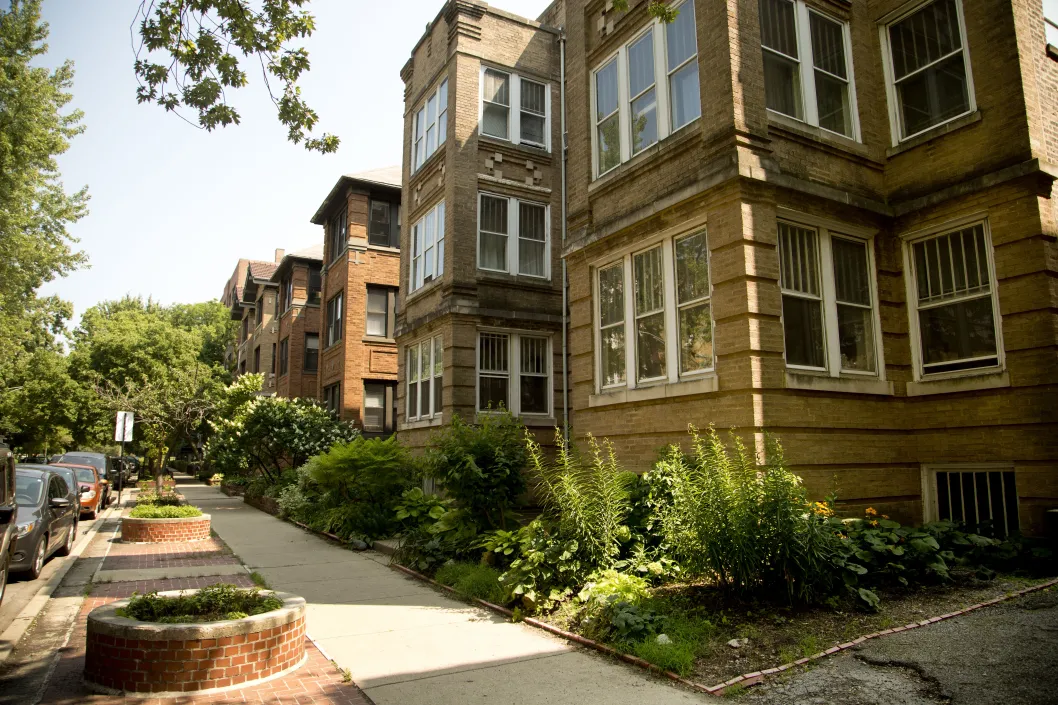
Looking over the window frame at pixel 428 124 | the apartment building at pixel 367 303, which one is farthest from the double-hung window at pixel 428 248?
the apartment building at pixel 367 303

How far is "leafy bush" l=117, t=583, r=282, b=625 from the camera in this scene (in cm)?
578

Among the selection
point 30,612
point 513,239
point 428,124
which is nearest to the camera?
point 30,612

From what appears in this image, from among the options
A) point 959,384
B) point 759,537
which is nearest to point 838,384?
point 959,384

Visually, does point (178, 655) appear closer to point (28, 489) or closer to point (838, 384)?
point (838, 384)

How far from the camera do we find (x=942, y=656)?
17.5 feet

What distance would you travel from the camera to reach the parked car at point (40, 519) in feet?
33.3

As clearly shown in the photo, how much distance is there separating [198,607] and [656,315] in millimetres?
7312

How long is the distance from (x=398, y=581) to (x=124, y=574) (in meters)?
4.41

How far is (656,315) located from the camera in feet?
35.4

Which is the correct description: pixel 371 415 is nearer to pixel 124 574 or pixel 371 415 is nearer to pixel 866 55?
pixel 124 574

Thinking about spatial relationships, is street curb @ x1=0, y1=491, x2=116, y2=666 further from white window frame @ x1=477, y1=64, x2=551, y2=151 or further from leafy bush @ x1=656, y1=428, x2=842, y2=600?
white window frame @ x1=477, y1=64, x2=551, y2=151

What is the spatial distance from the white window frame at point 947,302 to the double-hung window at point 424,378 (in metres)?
10.6

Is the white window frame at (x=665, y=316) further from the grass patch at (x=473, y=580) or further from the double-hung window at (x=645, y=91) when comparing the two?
the grass patch at (x=473, y=580)

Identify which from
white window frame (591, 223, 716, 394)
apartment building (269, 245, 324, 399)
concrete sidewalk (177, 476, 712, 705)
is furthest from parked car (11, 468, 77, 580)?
apartment building (269, 245, 324, 399)
